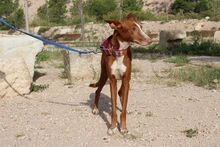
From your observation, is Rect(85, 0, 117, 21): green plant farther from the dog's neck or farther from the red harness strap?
the dog's neck

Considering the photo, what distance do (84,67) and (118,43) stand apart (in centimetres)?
371

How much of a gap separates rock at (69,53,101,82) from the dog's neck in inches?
143

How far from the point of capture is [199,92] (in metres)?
6.85

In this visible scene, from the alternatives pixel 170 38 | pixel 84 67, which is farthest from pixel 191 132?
pixel 170 38

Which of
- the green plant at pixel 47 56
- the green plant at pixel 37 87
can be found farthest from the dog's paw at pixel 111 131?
the green plant at pixel 47 56

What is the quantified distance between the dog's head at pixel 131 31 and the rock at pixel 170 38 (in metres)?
9.96

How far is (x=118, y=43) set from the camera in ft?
15.4

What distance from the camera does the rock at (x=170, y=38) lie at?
1445cm

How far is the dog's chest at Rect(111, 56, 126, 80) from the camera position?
188 inches

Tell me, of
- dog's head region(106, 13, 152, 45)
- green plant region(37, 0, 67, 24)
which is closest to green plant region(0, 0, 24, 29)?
green plant region(37, 0, 67, 24)

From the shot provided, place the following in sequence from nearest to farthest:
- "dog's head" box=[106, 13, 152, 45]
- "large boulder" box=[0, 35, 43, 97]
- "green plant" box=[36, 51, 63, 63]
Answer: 1. "dog's head" box=[106, 13, 152, 45]
2. "large boulder" box=[0, 35, 43, 97]
3. "green plant" box=[36, 51, 63, 63]

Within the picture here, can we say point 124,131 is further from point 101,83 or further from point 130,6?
point 130,6

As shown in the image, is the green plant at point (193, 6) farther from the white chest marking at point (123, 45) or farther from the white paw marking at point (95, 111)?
the white chest marking at point (123, 45)

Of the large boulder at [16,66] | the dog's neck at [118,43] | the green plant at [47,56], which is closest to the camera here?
the dog's neck at [118,43]
